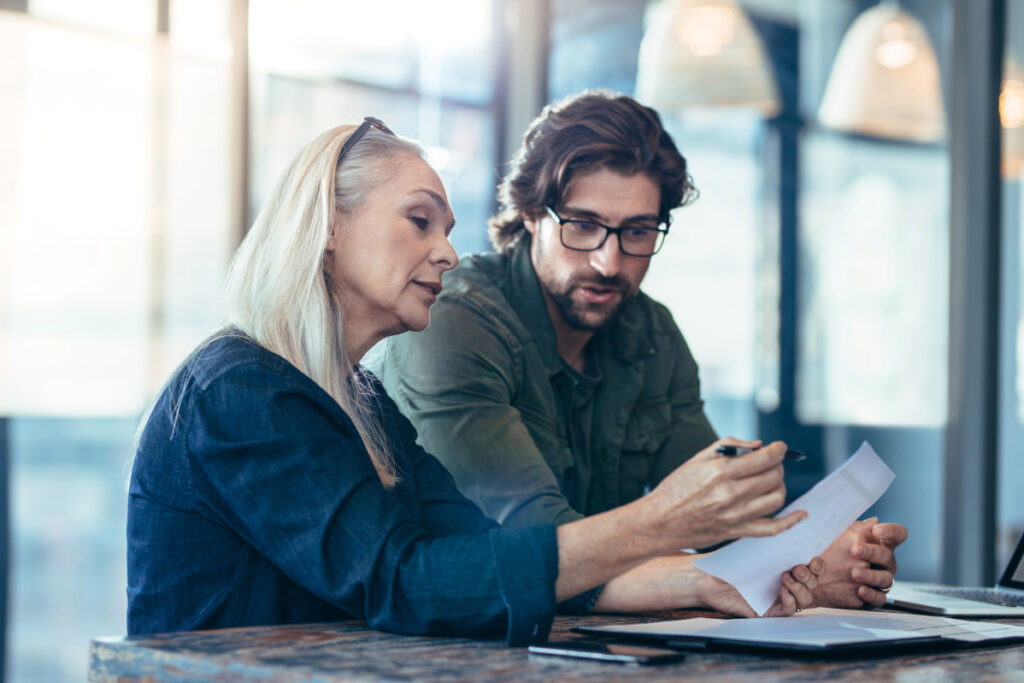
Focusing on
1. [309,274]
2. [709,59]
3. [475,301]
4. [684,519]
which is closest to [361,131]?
[309,274]

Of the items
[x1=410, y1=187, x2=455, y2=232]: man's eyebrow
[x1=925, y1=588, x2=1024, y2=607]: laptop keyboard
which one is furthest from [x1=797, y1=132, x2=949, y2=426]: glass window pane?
[x1=410, y1=187, x2=455, y2=232]: man's eyebrow

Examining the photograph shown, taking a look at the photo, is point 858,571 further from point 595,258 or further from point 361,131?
point 361,131

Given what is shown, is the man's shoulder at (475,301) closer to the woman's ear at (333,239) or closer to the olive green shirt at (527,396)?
the olive green shirt at (527,396)

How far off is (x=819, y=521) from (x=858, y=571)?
0.34 metres

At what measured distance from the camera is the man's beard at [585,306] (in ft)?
6.72

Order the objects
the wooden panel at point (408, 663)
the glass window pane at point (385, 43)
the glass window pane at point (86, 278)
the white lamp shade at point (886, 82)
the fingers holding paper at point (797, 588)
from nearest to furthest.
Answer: the wooden panel at point (408, 663)
the fingers holding paper at point (797, 588)
the glass window pane at point (86, 278)
the white lamp shade at point (886, 82)
the glass window pane at point (385, 43)

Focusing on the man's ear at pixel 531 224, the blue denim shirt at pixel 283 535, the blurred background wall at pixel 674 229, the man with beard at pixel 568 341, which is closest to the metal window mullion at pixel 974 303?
the blurred background wall at pixel 674 229

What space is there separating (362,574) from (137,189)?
8.08ft

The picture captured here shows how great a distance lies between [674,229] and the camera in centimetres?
400

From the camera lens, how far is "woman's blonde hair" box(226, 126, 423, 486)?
4.72ft

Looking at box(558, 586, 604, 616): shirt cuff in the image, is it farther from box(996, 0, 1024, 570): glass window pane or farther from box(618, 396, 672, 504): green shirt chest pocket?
box(996, 0, 1024, 570): glass window pane

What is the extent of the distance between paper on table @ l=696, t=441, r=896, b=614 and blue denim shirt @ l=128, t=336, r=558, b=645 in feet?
0.82

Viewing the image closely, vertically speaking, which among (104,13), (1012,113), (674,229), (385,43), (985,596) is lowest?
(985,596)

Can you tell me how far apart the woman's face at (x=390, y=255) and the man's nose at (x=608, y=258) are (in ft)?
1.54
